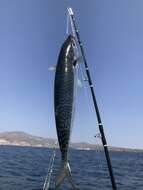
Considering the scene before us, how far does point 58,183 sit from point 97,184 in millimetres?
40945

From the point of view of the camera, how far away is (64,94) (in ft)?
42.0

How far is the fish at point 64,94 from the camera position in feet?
42.0

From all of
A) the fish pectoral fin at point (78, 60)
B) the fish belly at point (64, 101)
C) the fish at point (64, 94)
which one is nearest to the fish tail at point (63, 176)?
the fish at point (64, 94)

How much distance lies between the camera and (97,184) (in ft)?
174

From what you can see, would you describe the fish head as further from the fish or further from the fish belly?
the fish belly

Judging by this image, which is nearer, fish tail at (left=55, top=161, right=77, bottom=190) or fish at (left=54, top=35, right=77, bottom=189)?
fish at (left=54, top=35, right=77, bottom=189)

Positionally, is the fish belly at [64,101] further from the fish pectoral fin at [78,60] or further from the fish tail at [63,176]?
the fish tail at [63,176]

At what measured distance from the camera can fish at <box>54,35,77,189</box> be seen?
42.0ft

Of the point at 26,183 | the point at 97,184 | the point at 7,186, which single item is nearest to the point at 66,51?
the point at 7,186

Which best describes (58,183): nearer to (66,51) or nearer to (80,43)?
(66,51)

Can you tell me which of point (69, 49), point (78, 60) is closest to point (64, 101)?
point (78, 60)

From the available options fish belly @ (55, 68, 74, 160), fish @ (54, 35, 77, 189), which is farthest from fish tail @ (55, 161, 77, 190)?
fish belly @ (55, 68, 74, 160)

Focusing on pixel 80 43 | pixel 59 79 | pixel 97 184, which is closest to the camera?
pixel 59 79

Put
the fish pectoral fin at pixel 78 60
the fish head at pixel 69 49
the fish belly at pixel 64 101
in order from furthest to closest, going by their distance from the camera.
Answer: the fish pectoral fin at pixel 78 60 → the fish head at pixel 69 49 → the fish belly at pixel 64 101
